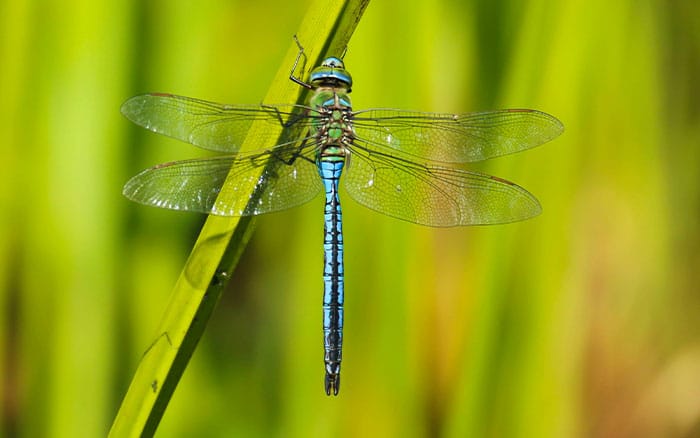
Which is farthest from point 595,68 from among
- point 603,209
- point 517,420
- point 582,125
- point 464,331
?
point 517,420

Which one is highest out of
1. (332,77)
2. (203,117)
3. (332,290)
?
(332,77)

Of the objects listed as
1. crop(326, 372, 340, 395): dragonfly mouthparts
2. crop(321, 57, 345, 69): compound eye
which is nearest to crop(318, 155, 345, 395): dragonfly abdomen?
crop(326, 372, 340, 395): dragonfly mouthparts

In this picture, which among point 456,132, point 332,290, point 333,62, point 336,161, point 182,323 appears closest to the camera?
point 182,323

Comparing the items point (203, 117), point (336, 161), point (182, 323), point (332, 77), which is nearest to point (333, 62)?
point (332, 77)

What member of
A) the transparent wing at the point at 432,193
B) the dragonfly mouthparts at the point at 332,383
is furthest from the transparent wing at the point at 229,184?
the dragonfly mouthparts at the point at 332,383

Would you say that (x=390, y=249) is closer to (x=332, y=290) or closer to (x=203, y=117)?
(x=332, y=290)

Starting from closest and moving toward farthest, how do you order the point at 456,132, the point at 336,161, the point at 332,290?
the point at 332,290
the point at 456,132
the point at 336,161

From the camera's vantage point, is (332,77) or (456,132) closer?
(332,77)

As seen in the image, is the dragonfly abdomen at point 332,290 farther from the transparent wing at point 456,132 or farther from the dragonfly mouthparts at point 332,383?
the transparent wing at point 456,132
